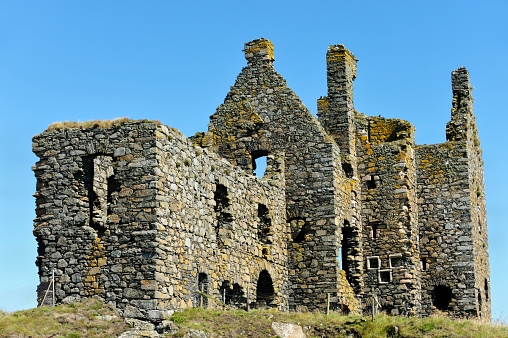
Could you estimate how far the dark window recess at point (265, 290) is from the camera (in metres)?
27.7

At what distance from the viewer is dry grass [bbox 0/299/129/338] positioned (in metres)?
18.9

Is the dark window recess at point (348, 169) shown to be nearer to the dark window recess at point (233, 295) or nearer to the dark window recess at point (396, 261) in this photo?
the dark window recess at point (396, 261)

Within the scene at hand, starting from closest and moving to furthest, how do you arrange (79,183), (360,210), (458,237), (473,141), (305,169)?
(79,183) < (305,169) < (360,210) < (458,237) < (473,141)

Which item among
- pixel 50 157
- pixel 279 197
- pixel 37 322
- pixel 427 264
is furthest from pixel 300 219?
pixel 37 322

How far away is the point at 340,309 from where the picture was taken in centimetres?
2819

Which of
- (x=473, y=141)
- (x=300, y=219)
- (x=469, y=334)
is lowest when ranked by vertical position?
(x=469, y=334)

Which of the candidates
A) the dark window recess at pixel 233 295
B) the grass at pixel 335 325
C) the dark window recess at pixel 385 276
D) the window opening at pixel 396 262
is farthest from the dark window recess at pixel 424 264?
the dark window recess at pixel 233 295

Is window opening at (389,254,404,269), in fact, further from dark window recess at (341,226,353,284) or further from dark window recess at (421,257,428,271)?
dark window recess at (421,257,428,271)

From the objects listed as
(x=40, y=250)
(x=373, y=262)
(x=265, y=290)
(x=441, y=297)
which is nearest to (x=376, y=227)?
(x=373, y=262)

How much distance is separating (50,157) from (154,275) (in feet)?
15.0

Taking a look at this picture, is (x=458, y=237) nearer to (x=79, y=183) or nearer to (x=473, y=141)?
(x=473, y=141)

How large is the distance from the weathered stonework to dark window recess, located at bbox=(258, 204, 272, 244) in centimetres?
4

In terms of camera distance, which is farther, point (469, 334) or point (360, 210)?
point (360, 210)

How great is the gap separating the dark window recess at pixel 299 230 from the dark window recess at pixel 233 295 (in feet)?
13.4
